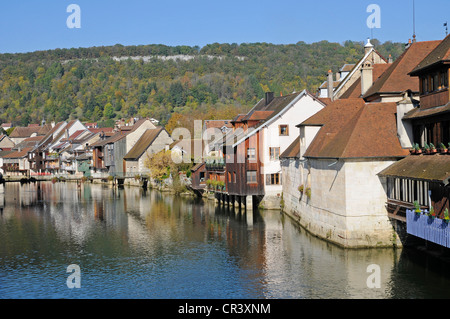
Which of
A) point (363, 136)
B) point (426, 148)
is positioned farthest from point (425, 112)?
point (363, 136)

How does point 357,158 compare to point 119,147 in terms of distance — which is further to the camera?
point 119,147

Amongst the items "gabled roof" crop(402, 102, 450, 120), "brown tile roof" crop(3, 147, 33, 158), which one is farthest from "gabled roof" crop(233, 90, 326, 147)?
"brown tile roof" crop(3, 147, 33, 158)

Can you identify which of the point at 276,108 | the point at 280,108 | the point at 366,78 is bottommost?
the point at 280,108

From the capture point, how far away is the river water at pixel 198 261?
29.4 meters

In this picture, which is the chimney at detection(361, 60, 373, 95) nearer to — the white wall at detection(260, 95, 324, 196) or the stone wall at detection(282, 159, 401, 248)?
the white wall at detection(260, 95, 324, 196)

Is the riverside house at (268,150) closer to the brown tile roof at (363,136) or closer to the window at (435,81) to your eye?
the brown tile roof at (363,136)

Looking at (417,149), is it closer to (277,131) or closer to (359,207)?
(359,207)

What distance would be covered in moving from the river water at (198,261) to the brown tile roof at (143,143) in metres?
44.7

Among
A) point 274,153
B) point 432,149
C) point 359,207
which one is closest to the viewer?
point 432,149

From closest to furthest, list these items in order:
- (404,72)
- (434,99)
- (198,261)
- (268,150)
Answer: (434,99) < (198,261) < (404,72) < (268,150)

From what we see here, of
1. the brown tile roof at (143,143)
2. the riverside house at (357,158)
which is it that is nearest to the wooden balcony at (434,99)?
the riverside house at (357,158)

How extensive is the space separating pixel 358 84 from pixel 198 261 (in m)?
29.0

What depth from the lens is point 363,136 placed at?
120 ft
